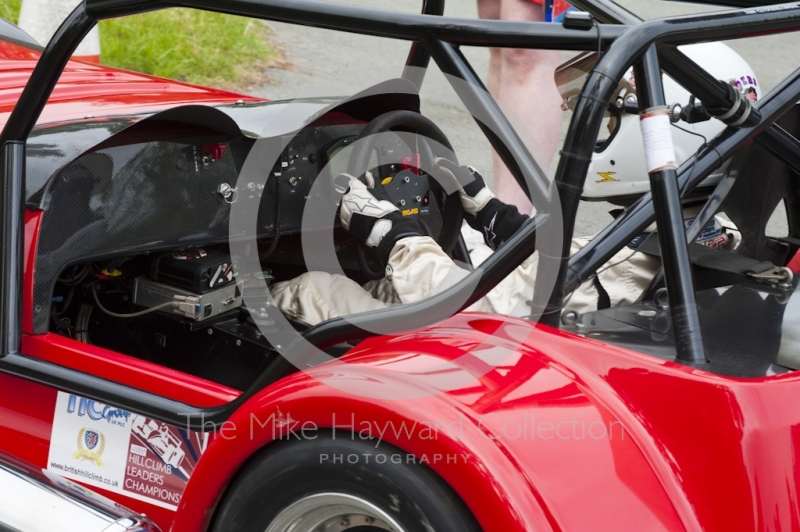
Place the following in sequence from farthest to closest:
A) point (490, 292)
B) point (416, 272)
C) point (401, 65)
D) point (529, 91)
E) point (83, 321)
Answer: point (401, 65)
point (529, 91)
point (83, 321)
point (490, 292)
point (416, 272)

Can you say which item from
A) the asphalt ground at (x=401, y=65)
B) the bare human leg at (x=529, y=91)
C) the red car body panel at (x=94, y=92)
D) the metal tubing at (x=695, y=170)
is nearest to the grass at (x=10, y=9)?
the asphalt ground at (x=401, y=65)

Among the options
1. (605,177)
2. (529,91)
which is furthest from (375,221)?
(529,91)

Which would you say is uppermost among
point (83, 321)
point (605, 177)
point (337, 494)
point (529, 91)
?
point (529, 91)

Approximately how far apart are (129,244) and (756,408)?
1210mm

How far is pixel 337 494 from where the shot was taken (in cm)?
131

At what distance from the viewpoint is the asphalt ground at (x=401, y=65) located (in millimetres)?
5387

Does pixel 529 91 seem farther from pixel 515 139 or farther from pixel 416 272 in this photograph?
pixel 515 139

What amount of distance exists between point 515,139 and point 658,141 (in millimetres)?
294

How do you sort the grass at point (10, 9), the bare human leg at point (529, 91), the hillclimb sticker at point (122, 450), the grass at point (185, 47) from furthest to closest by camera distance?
the grass at point (185, 47) < the grass at point (10, 9) < the bare human leg at point (529, 91) < the hillclimb sticker at point (122, 450)

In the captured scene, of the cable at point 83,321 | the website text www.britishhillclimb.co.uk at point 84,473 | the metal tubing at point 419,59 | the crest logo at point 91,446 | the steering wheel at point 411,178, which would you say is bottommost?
the website text www.britishhillclimb.co.uk at point 84,473

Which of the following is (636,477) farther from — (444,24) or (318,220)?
(318,220)

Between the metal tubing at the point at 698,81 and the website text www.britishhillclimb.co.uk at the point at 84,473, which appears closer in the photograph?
the metal tubing at the point at 698,81

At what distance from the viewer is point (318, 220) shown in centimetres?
210

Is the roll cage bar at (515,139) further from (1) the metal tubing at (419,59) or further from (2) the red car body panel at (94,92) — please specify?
(1) the metal tubing at (419,59)
